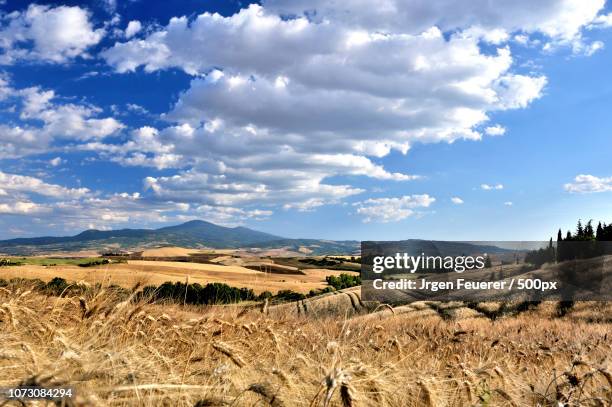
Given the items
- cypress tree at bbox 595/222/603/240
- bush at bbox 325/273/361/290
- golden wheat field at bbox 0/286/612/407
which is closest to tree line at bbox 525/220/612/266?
cypress tree at bbox 595/222/603/240

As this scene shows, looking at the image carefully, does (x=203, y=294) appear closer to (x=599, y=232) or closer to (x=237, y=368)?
(x=237, y=368)

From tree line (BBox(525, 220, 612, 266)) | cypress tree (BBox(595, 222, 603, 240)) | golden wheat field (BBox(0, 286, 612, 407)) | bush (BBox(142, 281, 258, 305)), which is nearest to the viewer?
golden wheat field (BBox(0, 286, 612, 407))

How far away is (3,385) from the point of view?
11.7ft

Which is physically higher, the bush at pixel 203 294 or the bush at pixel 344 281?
the bush at pixel 203 294

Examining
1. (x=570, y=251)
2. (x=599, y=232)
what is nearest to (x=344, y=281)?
(x=570, y=251)

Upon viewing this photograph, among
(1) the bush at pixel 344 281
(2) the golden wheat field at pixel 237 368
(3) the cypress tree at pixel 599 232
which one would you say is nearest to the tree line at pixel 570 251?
(3) the cypress tree at pixel 599 232

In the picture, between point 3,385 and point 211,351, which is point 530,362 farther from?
point 3,385

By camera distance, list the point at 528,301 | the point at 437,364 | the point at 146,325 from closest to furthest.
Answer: the point at 437,364 < the point at 146,325 < the point at 528,301

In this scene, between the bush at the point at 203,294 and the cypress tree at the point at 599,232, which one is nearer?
the bush at the point at 203,294

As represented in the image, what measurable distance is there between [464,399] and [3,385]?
402cm

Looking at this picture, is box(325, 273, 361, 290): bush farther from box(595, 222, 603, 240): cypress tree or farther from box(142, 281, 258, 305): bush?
box(595, 222, 603, 240): cypress tree

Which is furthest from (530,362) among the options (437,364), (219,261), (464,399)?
(219,261)

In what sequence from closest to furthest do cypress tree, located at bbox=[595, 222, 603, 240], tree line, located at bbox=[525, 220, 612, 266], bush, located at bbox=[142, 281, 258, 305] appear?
bush, located at bbox=[142, 281, 258, 305], tree line, located at bbox=[525, 220, 612, 266], cypress tree, located at bbox=[595, 222, 603, 240]

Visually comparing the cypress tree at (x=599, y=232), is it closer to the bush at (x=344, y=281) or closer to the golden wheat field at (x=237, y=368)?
the bush at (x=344, y=281)
